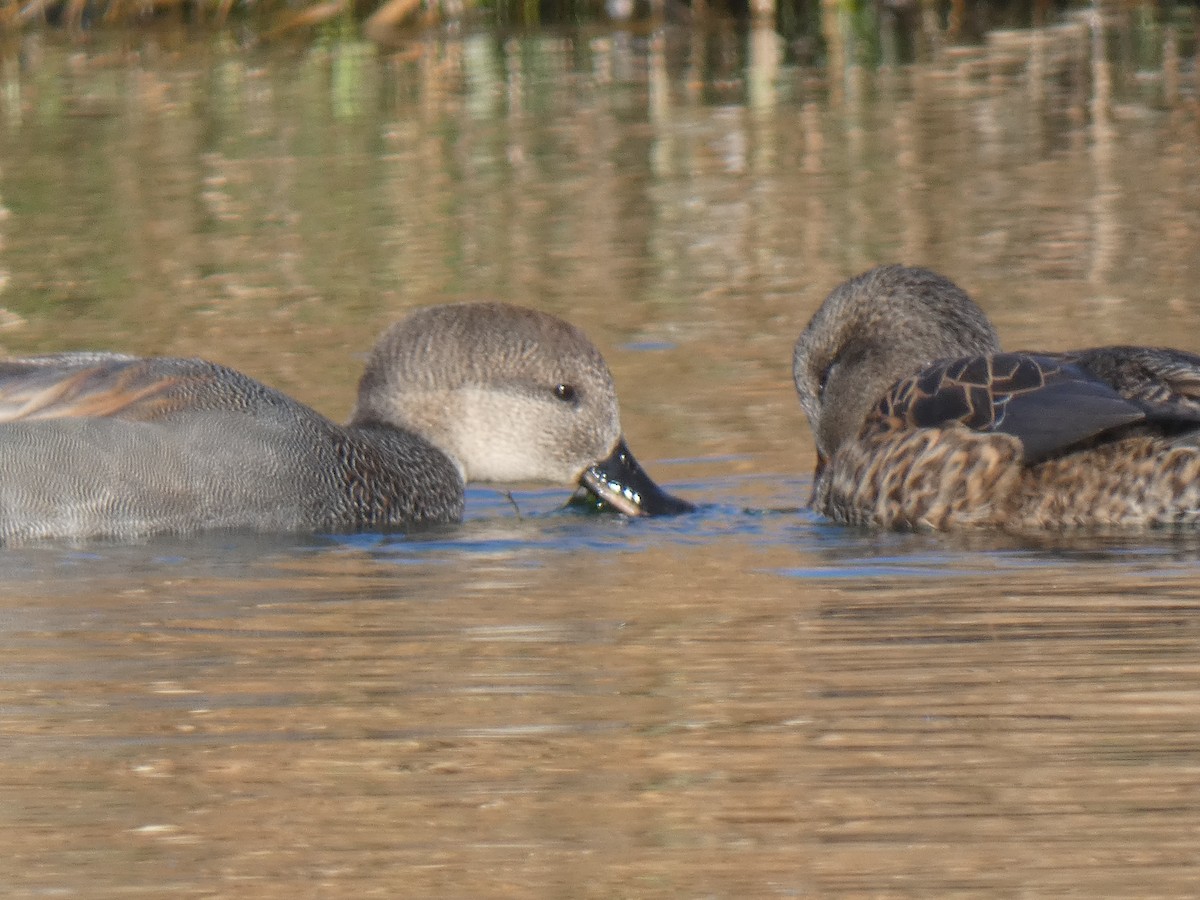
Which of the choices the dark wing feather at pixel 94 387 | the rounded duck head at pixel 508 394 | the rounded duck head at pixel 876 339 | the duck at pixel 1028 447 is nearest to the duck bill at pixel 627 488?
the rounded duck head at pixel 508 394

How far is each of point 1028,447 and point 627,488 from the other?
1.40 meters

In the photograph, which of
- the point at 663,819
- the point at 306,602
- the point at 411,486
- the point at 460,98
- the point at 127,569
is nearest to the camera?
the point at 663,819

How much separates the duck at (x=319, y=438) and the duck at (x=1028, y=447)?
0.64 m

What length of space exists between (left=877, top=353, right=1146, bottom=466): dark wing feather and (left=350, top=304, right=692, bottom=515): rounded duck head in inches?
36.2

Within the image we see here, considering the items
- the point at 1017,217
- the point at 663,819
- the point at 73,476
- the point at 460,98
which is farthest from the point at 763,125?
the point at 663,819

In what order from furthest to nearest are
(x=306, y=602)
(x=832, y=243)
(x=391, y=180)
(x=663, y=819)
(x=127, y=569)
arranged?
(x=391, y=180) < (x=832, y=243) < (x=127, y=569) < (x=306, y=602) < (x=663, y=819)

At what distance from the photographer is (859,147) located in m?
15.3

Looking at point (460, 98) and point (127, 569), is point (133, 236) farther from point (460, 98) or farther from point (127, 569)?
point (127, 569)

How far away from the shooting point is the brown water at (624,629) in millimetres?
3900

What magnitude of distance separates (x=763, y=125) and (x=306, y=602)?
35.9ft

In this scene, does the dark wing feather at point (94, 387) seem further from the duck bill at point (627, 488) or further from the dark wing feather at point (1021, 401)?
the dark wing feather at point (1021, 401)

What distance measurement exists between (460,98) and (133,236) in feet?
17.3

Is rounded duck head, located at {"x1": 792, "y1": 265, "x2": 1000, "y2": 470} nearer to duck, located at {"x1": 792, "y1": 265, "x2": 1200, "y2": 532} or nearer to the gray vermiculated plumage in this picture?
duck, located at {"x1": 792, "y1": 265, "x2": 1200, "y2": 532}

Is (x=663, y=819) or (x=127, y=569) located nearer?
(x=663, y=819)
